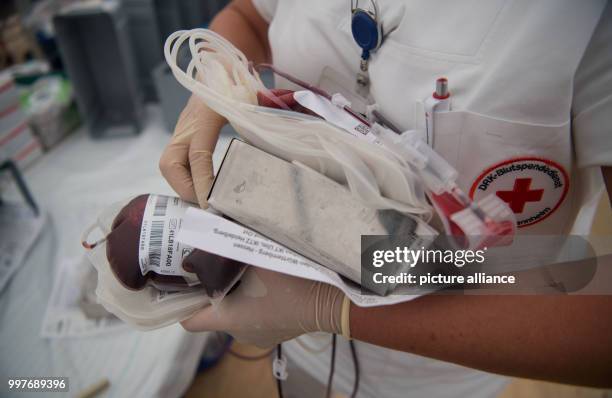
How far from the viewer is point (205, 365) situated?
124 centimetres

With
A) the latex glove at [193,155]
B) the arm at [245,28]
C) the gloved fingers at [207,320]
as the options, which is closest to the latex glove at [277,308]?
the gloved fingers at [207,320]

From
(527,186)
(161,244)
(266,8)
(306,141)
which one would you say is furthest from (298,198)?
(266,8)

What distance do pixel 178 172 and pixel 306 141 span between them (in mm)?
233

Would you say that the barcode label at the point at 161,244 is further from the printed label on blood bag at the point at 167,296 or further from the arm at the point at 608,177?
the arm at the point at 608,177

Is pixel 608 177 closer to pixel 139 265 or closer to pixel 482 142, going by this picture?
pixel 482 142

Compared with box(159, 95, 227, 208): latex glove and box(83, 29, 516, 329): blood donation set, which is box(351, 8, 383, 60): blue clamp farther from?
box(159, 95, 227, 208): latex glove

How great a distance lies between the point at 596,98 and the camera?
40 cm

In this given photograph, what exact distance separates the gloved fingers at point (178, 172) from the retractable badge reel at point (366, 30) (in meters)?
0.30

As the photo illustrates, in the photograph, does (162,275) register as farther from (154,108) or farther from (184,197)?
(154,108)

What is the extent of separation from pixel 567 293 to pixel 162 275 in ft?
Result: 1.55

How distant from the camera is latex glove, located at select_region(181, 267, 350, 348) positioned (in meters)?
0.46

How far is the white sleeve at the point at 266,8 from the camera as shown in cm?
75

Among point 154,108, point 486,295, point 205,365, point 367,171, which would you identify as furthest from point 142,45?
point 486,295

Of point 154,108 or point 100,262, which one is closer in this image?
point 100,262
